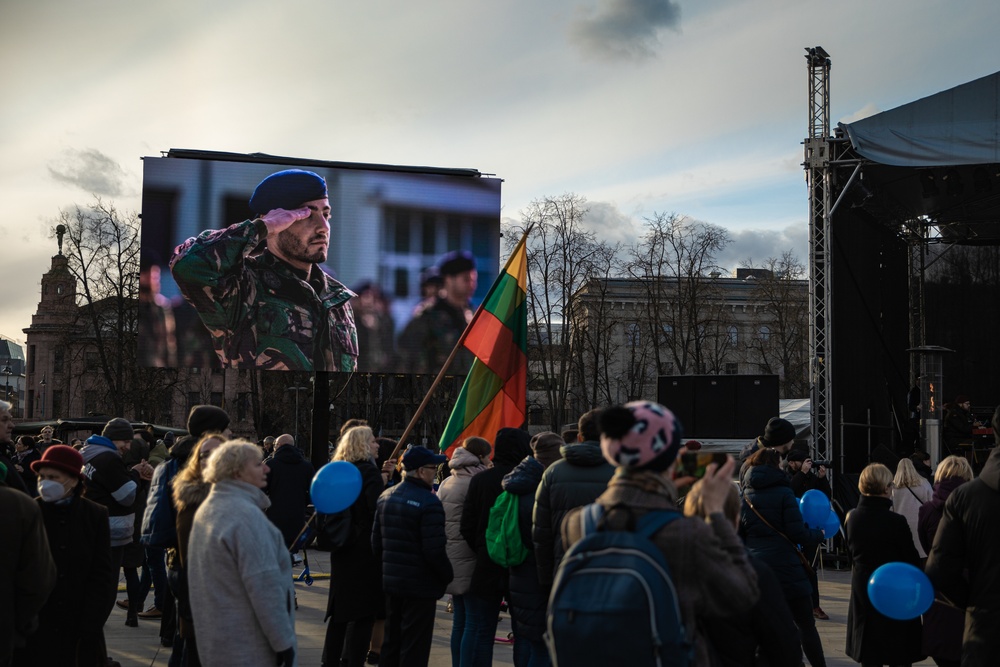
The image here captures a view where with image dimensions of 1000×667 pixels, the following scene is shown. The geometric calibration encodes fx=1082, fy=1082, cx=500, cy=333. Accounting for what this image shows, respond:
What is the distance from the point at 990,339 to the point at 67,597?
909 inches

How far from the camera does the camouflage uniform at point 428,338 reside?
2408 cm

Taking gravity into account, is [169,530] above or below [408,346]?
below

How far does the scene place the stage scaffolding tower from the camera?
1739cm

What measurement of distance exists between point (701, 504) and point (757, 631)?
470mm

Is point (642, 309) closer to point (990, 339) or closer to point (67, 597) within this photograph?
point (990, 339)

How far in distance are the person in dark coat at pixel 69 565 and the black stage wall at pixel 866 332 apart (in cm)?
1372

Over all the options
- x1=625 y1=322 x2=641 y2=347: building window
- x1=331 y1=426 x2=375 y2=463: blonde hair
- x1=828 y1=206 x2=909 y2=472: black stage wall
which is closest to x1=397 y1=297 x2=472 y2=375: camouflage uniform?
x1=828 y1=206 x2=909 y2=472: black stage wall

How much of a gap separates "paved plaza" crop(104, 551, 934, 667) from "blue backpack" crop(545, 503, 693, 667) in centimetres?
581

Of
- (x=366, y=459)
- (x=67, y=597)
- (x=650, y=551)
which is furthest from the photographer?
(x=366, y=459)

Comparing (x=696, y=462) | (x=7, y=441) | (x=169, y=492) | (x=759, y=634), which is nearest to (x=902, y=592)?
(x=759, y=634)

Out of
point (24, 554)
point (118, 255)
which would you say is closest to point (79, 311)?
point (118, 255)

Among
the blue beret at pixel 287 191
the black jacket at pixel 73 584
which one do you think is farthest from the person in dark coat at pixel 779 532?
the blue beret at pixel 287 191

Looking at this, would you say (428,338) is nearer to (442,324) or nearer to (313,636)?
(442,324)

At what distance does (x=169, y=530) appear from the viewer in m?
6.39
